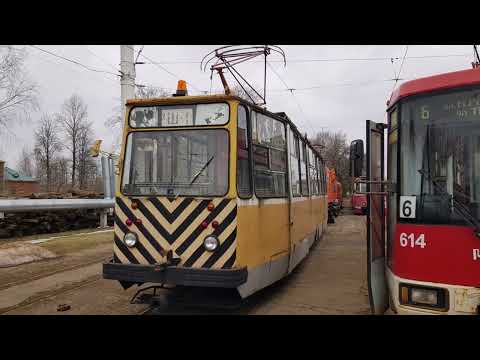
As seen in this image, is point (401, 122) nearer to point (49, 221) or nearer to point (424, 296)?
point (424, 296)

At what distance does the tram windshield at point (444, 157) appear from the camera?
3.79 metres

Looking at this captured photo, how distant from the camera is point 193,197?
5426 mm

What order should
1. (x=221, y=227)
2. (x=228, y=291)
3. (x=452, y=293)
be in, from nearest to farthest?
(x=452, y=293) → (x=221, y=227) → (x=228, y=291)

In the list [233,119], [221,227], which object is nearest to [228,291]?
[221,227]

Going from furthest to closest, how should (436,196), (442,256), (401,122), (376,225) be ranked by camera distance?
(376,225) < (401,122) < (436,196) < (442,256)

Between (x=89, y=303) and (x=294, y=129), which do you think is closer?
(x=89, y=303)

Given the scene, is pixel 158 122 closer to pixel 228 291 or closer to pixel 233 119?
pixel 233 119

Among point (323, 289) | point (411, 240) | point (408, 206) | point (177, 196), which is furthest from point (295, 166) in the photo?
point (411, 240)

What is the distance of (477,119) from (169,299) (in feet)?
15.7

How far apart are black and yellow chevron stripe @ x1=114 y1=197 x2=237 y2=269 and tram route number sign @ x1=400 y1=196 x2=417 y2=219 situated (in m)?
2.04

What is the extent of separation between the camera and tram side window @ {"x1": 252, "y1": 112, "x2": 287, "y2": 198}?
6.02 metres

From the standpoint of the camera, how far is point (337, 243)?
13953mm

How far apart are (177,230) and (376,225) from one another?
8.20ft

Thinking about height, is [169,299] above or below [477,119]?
below
